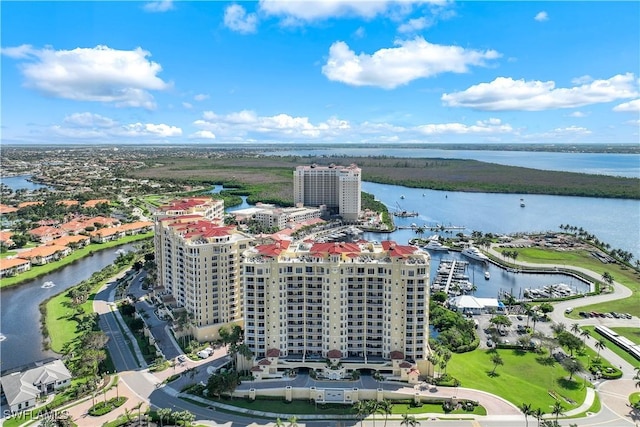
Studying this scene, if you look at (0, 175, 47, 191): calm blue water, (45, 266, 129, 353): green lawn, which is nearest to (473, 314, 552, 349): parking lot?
(45, 266, 129, 353): green lawn

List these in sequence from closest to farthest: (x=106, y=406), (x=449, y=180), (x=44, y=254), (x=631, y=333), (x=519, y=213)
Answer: (x=106, y=406) < (x=631, y=333) < (x=44, y=254) < (x=519, y=213) < (x=449, y=180)

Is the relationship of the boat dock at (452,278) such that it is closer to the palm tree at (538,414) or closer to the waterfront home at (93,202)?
the palm tree at (538,414)

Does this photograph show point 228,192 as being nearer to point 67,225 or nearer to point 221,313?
point 67,225

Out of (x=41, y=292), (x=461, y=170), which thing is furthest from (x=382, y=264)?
(x=461, y=170)

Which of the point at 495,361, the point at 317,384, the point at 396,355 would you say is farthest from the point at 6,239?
the point at 495,361

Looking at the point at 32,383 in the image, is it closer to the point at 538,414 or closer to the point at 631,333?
the point at 538,414

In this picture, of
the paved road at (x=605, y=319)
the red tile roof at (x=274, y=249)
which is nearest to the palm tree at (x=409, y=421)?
the red tile roof at (x=274, y=249)
